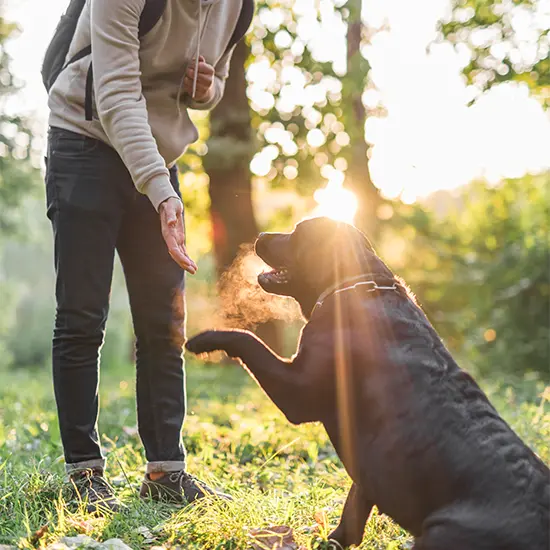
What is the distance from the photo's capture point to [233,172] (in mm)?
11805

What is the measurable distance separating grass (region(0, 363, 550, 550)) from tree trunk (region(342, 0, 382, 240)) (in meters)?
3.59

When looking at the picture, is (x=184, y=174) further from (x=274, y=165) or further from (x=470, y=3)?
(x=470, y=3)

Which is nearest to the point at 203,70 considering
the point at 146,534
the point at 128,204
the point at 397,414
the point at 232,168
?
the point at 128,204

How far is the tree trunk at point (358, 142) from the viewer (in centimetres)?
868

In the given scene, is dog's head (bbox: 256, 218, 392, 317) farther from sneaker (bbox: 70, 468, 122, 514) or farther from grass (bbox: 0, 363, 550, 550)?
sneaker (bbox: 70, 468, 122, 514)

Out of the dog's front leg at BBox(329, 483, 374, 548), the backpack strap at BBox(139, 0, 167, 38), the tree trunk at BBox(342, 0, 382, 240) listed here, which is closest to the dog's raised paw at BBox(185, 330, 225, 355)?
the dog's front leg at BBox(329, 483, 374, 548)

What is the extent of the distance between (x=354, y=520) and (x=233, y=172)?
9.11 meters

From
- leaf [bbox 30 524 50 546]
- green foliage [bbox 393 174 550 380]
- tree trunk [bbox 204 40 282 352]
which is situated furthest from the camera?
green foliage [bbox 393 174 550 380]

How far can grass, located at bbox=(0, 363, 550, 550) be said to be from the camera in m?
3.04

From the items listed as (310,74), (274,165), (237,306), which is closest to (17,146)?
(274,165)

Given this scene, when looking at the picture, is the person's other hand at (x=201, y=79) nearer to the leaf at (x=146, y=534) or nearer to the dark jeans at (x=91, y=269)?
the dark jeans at (x=91, y=269)

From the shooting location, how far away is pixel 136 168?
10.8ft

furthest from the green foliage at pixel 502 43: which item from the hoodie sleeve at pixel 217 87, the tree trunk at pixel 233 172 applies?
the tree trunk at pixel 233 172

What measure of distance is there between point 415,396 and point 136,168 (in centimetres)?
142
